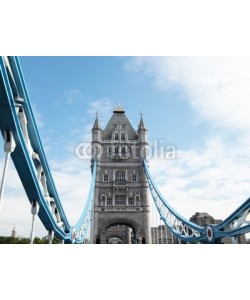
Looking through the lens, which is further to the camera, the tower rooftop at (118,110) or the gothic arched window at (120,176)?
the tower rooftop at (118,110)

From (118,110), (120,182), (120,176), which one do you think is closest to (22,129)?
(120,182)

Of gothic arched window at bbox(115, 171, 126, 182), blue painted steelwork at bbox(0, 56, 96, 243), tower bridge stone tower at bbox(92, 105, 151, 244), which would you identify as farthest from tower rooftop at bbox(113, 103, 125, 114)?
blue painted steelwork at bbox(0, 56, 96, 243)

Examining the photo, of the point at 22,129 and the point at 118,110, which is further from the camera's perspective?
the point at 118,110

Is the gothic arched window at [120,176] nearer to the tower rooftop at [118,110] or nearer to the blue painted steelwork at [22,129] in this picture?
the tower rooftop at [118,110]

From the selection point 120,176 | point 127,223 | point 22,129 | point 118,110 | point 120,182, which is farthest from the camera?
point 118,110

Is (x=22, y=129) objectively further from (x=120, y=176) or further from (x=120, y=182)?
(x=120, y=176)

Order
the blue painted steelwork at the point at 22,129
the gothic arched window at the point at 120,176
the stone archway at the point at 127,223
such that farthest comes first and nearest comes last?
1. the gothic arched window at the point at 120,176
2. the stone archway at the point at 127,223
3. the blue painted steelwork at the point at 22,129

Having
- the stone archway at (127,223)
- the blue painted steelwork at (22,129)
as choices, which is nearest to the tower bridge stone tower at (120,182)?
the stone archway at (127,223)

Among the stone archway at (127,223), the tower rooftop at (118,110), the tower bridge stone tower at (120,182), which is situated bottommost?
the stone archway at (127,223)

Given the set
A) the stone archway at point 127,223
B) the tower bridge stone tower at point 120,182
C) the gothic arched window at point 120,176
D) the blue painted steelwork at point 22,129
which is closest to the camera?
the blue painted steelwork at point 22,129

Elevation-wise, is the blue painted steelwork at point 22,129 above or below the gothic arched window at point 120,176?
below
